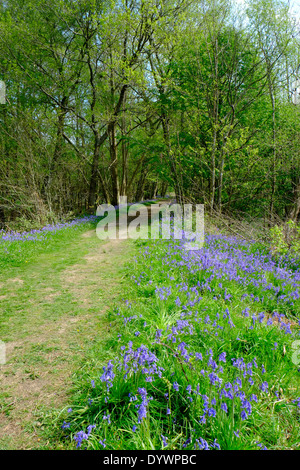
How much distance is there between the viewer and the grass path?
2.26m

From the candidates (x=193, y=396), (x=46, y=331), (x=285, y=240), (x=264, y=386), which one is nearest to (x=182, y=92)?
(x=285, y=240)

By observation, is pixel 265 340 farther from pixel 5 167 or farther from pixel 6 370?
pixel 5 167

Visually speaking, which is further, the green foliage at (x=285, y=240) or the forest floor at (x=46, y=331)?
the green foliage at (x=285, y=240)

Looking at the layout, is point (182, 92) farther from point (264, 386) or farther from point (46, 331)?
point (264, 386)

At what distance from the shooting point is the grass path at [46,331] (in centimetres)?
226

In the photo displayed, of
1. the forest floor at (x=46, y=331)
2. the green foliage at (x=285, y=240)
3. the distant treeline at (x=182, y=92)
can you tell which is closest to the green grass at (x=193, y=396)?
the forest floor at (x=46, y=331)

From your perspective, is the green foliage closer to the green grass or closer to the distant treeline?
the distant treeline

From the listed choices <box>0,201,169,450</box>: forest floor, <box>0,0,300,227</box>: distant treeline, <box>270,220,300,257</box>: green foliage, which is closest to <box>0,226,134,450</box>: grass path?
<box>0,201,169,450</box>: forest floor

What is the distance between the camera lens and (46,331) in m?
3.55

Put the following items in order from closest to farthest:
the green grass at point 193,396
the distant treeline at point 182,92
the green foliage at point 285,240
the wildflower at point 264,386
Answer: the green grass at point 193,396
the wildflower at point 264,386
the green foliage at point 285,240
the distant treeline at point 182,92

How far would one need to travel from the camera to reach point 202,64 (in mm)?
10883

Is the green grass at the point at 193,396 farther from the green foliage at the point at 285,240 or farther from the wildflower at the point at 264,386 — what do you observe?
the green foliage at the point at 285,240

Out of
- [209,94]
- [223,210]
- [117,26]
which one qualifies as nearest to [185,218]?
[223,210]

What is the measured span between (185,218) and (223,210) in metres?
2.10
